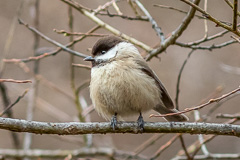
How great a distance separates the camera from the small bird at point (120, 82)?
3.65 metres

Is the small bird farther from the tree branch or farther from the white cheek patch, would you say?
the tree branch

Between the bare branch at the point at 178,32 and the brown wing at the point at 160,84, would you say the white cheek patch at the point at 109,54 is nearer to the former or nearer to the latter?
the brown wing at the point at 160,84

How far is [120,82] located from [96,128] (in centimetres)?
77

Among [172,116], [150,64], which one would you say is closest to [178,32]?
[172,116]

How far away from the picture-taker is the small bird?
12.0 feet

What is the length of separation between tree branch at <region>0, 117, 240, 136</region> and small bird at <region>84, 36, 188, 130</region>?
46cm

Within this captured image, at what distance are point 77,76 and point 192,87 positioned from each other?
2.51m

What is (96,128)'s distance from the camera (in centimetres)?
300

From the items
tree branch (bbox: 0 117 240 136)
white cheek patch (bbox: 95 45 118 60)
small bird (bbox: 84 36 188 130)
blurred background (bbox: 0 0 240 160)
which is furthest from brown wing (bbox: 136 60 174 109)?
blurred background (bbox: 0 0 240 160)

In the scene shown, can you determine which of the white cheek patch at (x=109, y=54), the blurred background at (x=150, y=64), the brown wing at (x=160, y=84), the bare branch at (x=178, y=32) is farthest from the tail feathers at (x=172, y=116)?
the blurred background at (x=150, y=64)

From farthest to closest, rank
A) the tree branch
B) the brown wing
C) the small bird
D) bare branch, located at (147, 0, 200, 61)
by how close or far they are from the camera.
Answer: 1. the brown wing
2. the small bird
3. bare branch, located at (147, 0, 200, 61)
4. the tree branch

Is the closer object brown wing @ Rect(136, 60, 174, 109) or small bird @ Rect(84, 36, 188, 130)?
small bird @ Rect(84, 36, 188, 130)

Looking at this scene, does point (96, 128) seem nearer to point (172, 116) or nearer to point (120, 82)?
point (120, 82)

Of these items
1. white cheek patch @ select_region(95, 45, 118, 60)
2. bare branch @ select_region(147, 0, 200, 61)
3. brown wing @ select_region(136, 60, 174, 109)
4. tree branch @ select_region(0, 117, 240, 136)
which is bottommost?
tree branch @ select_region(0, 117, 240, 136)
